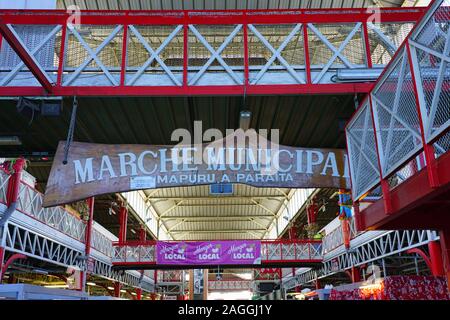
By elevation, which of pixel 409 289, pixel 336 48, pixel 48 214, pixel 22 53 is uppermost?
pixel 336 48

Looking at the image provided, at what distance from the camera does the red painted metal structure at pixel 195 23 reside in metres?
7.55

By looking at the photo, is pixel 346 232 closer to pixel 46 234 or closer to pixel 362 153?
pixel 46 234

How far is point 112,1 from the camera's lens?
894 inches

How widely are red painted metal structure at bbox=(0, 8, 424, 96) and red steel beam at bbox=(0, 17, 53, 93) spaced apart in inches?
2.1

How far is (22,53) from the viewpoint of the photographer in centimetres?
650

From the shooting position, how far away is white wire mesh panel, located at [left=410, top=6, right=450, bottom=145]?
4332 mm

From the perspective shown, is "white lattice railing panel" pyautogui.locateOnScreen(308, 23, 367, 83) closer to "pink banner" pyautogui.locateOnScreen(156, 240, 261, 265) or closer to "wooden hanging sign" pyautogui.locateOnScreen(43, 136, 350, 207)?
"wooden hanging sign" pyautogui.locateOnScreen(43, 136, 350, 207)

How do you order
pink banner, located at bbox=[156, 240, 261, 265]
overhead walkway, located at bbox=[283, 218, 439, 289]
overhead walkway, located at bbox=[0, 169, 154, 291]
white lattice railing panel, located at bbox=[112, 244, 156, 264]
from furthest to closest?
1. white lattice railing panel, located at bbox=[112, 244, 156, 264]
2. pink banner, located at bbox=[156, 240, 261, 265]
3. overhead walkway, located at bbox=[283, 218, 439, 289]
4. overhead walkway, located at bbox=[0, 169, 154, 291]

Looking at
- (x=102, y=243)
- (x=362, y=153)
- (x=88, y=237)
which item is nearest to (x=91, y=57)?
(x=362, y=153)

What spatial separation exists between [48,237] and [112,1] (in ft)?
42.3

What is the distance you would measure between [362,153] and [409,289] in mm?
4049

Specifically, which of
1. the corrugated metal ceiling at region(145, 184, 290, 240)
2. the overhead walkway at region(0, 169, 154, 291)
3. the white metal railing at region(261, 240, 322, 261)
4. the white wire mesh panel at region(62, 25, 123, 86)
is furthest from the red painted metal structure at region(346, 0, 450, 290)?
the corrugated metal ceiling at region(145, 184, 290, 240)
